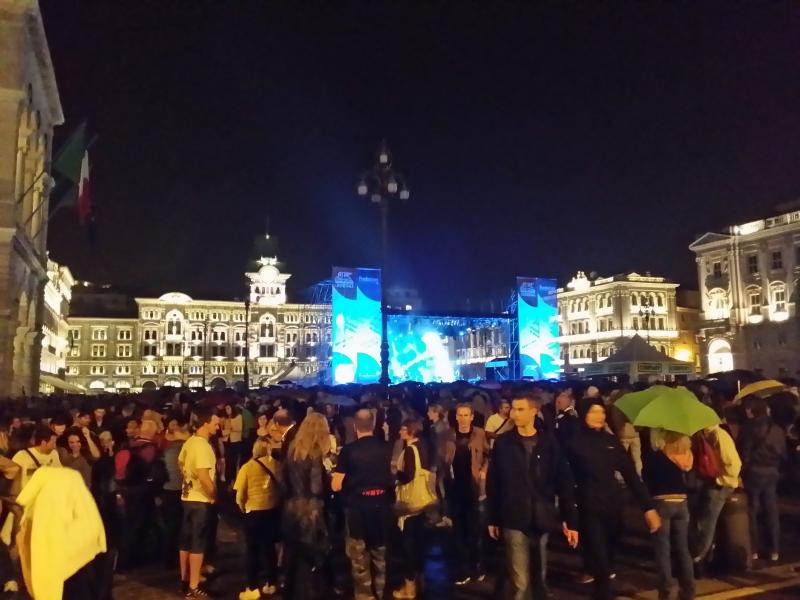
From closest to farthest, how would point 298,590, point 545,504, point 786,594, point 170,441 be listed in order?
point 545,504, point 298,590, point 786,594, point 170,441

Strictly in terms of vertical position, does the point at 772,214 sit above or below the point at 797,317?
above

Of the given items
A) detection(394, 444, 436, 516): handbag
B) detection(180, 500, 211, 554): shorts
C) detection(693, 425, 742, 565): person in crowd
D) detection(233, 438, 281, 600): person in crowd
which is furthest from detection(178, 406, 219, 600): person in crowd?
detection(693, 425, 742, 565): person in crowd

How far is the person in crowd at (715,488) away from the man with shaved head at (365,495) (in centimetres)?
339

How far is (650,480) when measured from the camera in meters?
6.77

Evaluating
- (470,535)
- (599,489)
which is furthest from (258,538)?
(599,489)

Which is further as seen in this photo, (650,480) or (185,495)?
(185,495)

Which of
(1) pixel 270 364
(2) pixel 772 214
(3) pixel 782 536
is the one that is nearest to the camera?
(3) pixel 782 536

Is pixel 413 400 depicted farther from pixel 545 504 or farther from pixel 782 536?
pixel 545 504

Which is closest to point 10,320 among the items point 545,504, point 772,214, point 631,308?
point 545,504

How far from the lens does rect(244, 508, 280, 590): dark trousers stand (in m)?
7.46

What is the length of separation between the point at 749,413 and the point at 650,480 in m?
3.27

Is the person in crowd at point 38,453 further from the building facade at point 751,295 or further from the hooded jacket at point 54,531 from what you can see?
the building facade at point 751,295

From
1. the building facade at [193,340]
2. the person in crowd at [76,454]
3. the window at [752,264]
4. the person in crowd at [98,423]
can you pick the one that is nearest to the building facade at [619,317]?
the window at [752,264]

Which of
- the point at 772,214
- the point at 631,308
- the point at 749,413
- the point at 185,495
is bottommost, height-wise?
the point at 185,495
